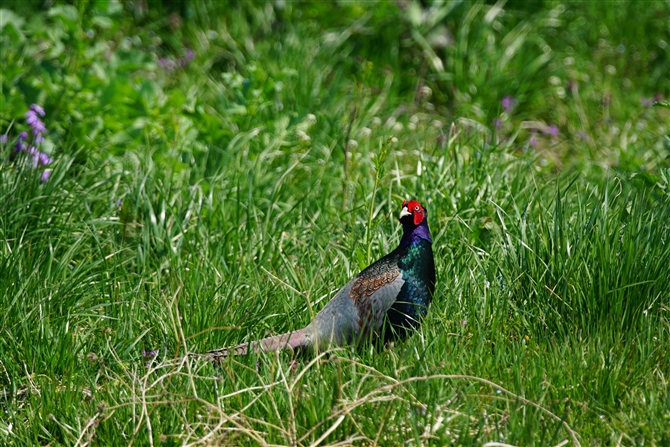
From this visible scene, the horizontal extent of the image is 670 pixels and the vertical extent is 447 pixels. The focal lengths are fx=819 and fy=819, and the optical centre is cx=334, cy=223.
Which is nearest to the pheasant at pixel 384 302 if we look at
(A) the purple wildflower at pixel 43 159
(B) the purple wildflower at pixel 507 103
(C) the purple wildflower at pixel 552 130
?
(A) the purple wildflower at pixel 43 159

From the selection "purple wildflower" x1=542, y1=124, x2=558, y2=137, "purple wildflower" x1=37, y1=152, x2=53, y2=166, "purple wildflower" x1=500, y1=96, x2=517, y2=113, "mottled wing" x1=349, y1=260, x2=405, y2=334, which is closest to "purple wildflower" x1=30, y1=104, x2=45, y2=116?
"purple wildflower" x1=37, y1=152, x2=53, y2=166

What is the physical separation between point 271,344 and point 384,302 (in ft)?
1.44

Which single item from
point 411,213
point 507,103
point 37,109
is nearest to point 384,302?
point 411,213

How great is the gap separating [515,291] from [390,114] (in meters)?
2.68

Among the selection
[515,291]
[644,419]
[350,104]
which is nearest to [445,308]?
[515,291]

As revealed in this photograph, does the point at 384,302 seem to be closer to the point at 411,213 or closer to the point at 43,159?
the point at 411,213

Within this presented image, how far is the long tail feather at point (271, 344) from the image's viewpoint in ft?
9.15

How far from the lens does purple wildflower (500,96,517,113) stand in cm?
537

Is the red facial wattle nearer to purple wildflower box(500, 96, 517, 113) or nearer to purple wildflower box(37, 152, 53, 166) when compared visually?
purple wildflower box(37, 152, 53, 166)

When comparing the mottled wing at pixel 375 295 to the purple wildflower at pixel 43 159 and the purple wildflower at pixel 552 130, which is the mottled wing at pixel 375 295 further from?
the purple wildflower at pixel 552 130

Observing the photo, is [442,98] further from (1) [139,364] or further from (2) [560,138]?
(1) [139,364]

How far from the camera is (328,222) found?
3824mm

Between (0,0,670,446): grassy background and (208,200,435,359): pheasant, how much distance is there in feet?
0.27

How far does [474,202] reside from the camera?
12.4 ft
